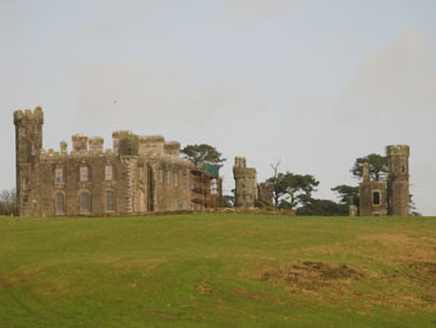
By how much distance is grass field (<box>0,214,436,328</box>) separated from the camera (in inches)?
1171

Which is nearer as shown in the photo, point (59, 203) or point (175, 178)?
point (59, 203)

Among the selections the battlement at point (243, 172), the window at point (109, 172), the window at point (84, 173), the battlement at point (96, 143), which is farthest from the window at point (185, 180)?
the window at point (84, 173)

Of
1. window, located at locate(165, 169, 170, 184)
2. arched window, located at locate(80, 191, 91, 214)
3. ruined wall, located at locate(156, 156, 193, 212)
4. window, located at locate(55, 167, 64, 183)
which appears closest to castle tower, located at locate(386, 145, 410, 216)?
ruined wall, located at locate(156, 156, 193, 212)

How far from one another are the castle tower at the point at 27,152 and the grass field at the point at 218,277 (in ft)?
137

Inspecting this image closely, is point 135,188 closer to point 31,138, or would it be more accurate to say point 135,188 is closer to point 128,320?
point 31,138

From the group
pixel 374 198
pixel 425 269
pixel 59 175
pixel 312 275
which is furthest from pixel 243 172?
pixel 312 275

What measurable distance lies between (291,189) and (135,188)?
4460cm

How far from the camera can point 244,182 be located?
113 m

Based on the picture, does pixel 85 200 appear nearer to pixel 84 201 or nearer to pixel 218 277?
pixel 84 201

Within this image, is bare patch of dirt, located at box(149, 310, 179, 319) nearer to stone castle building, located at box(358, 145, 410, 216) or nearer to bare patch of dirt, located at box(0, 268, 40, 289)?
bare patch of dirt, located at box(0, 268, 40, 289)

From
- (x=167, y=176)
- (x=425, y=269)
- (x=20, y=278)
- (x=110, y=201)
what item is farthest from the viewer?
(x=167, y=176)

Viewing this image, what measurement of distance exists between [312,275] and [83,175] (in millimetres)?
58345

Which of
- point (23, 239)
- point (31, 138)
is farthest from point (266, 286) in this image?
point (31, 138)

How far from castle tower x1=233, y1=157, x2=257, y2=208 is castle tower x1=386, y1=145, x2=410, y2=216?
2016 centimetres
